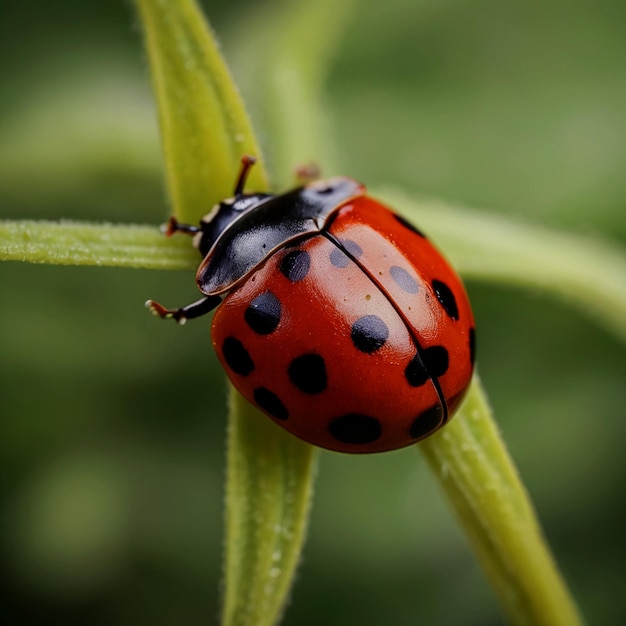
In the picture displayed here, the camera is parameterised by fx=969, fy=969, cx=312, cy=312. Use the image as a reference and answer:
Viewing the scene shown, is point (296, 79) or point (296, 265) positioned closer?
point (296, 265)

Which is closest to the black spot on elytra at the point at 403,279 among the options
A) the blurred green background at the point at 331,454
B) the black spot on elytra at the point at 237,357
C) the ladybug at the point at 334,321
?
the ladybug at the point at 334,321

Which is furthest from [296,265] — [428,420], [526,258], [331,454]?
[331,454]

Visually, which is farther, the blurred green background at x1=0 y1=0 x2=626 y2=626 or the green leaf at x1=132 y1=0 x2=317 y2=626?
the blurred green background at x1=0 y1=0 x2=626 y2=626

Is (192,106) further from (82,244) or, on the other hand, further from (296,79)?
(296,79)

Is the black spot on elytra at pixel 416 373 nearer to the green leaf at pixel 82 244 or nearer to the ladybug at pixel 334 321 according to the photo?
the ladybug at pixel 334 321

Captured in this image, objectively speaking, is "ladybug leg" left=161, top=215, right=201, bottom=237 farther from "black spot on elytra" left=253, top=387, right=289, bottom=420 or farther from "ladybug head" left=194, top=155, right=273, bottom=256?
"black spot on elytra" left=253, top=387, right=289, bottom=420

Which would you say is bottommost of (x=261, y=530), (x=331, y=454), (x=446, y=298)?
(x=331, y=454)

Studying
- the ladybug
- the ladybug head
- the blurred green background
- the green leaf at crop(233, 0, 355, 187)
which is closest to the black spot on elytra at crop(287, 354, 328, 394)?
the ladybug
